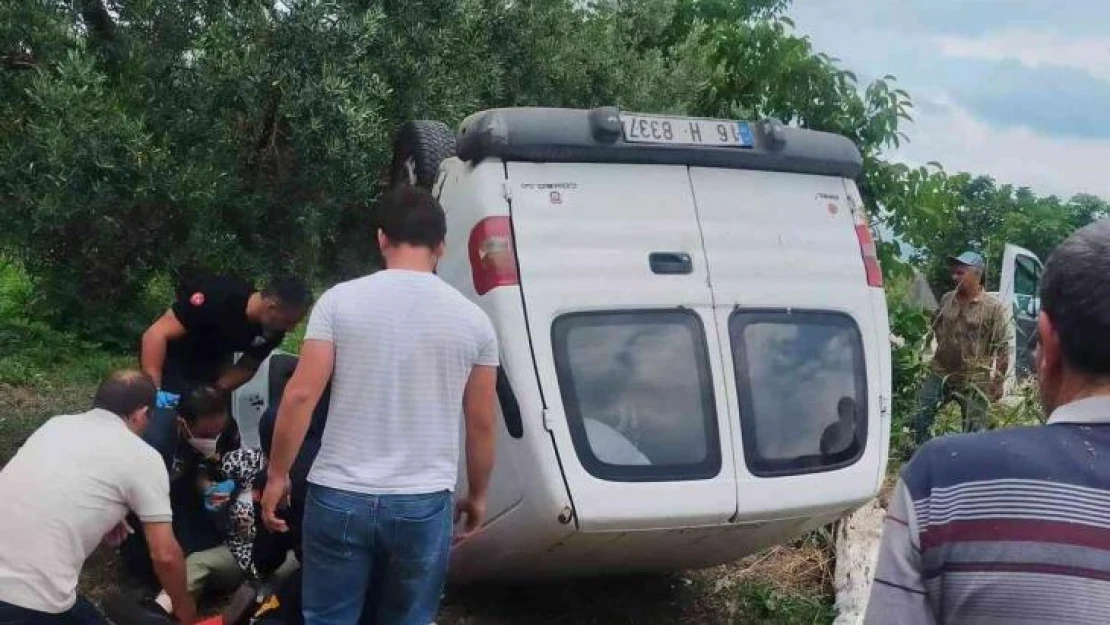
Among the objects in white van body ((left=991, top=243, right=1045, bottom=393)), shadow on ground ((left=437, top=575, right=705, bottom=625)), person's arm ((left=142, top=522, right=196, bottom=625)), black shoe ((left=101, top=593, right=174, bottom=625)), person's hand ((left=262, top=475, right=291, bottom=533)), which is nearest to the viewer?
person's hand ((left=262, top=475, right=291, bottom=533))

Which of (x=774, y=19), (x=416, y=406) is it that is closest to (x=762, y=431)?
(x=416, y=406)

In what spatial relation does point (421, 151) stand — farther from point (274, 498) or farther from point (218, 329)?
point (274, 498)

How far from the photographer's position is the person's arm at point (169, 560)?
3818 millimetres

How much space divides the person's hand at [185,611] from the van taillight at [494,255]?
1.57 metres

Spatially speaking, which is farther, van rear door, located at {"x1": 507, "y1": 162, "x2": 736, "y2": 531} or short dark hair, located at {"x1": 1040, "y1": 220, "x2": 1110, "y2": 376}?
van rear door, located at {"x1": 507, "y1": 162, "x2": 736, "y2": 531}

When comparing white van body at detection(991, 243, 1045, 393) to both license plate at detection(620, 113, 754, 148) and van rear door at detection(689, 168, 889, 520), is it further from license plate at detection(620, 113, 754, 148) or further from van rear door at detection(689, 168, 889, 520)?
license plate at detection(620, 113, 754, 148)

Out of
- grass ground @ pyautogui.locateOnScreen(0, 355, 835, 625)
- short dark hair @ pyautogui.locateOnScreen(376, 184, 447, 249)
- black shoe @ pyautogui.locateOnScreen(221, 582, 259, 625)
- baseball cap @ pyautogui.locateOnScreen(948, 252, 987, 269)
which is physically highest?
short dark hair @ pyautogui.locateOnScreen(376, 184, 447, 249)

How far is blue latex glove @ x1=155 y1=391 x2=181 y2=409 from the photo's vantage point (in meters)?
5.17

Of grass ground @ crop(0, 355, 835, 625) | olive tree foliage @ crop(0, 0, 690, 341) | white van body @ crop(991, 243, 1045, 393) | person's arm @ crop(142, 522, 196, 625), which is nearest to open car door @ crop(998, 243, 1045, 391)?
white van body @ crop(991, 243, 1045, 393)

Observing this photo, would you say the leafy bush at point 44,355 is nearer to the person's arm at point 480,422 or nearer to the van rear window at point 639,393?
the van rear window at point 639,393

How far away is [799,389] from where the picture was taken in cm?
479

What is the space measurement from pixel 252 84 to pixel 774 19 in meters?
5.82

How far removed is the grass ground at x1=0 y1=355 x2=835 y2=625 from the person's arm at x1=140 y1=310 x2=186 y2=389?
1013 mm

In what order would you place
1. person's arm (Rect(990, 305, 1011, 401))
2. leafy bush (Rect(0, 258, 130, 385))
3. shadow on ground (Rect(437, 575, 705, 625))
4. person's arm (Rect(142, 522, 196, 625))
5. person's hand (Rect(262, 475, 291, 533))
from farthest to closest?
leafy bush (Rect(0, 258, 130, 385)) → person's arm (Rect(990, 305, 1011, 401)) → shadow on ground (Rect(437, 575, 705, 625)) → person's arm (Rect(142, 522, 196, 625)) → person's hand (Rect(262, 475, 291, 533))
